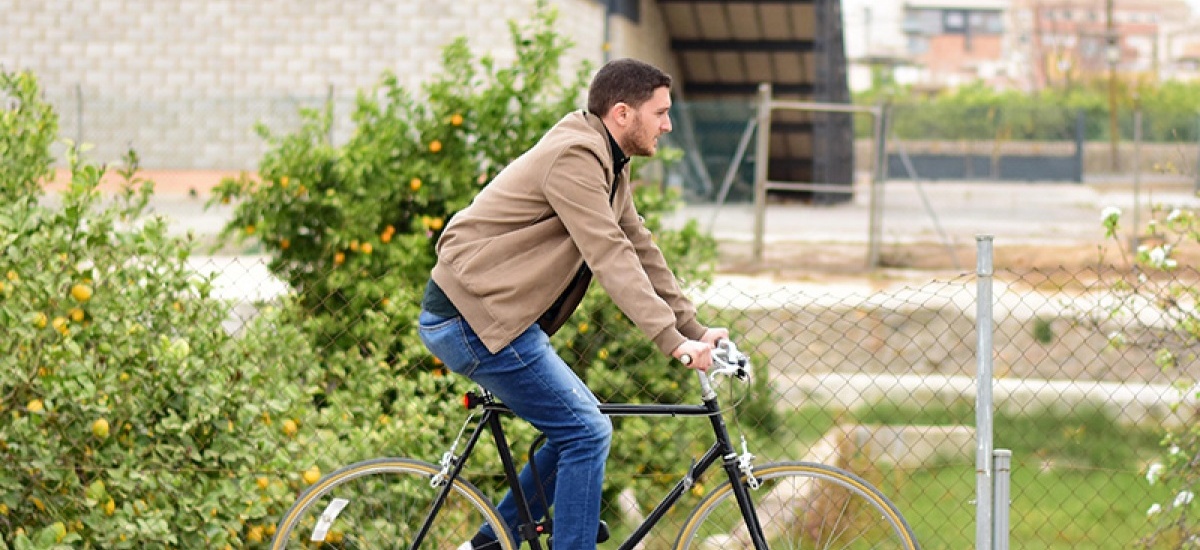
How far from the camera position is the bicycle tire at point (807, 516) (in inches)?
155

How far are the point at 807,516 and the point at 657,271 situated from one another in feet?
3.21

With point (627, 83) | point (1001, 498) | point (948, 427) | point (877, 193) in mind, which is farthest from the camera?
point (877, 193)

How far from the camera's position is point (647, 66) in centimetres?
372

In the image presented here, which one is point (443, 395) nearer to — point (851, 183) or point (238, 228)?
point (238, 228)

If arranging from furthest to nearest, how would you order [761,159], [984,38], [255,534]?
[984,38], [761,159], [255,534]

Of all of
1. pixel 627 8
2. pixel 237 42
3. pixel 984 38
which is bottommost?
pixel 984 38

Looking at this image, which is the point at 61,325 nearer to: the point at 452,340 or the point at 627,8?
the point at 452,340

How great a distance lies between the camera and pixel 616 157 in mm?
3768

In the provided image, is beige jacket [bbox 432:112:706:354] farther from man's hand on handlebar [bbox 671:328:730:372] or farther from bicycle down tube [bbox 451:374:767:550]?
bicycle down tube [bbox 451:374:767:550]

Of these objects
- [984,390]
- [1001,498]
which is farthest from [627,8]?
[1001,498]

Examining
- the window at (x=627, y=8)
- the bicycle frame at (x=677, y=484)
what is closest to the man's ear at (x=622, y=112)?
the bicycle frame at (x=677, y=484)

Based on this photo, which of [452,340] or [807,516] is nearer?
[452,340]

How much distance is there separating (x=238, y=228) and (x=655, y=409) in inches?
126

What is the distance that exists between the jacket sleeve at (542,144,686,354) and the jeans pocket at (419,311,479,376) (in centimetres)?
40
